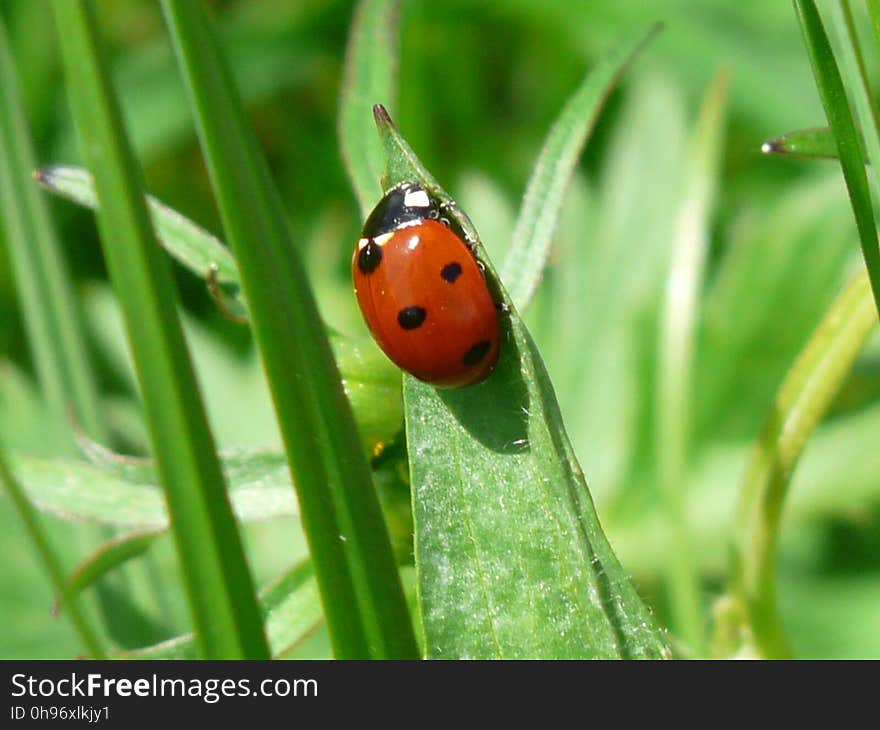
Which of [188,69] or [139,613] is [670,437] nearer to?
[139,613]

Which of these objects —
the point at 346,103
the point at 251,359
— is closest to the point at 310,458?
the point at 346,103

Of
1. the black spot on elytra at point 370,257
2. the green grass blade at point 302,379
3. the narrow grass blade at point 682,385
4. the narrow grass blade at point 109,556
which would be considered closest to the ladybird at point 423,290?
the black spot on elytra at point 370,257

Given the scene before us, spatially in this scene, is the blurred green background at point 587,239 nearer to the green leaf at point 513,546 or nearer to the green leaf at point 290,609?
the green leaf at point 290,609

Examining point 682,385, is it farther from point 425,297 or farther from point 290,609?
point 290,609

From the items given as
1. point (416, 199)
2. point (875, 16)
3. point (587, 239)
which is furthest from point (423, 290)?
point (587, 239)

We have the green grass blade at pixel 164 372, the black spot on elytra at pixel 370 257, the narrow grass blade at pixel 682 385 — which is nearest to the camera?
the green grass blade at pixel 164 372
